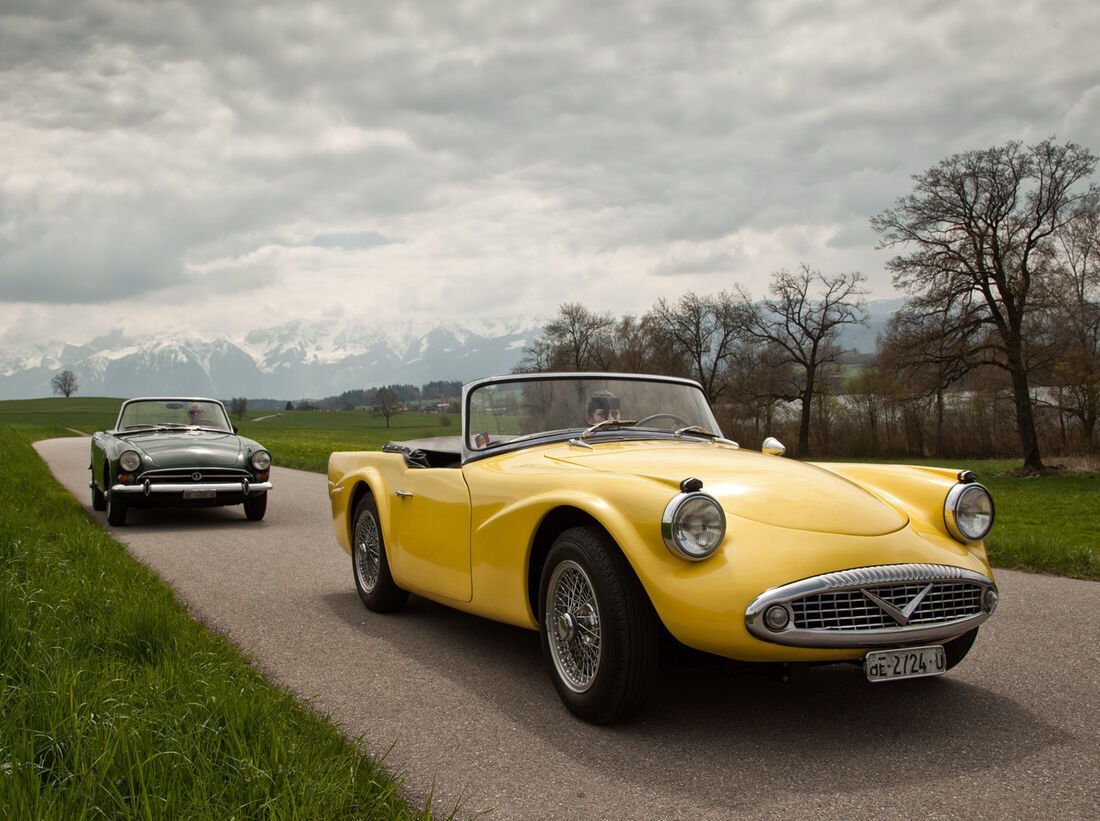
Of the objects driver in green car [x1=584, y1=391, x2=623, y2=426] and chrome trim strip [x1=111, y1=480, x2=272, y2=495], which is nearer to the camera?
driver in green car [x1=584, y1=391, x2=623, y2=426]

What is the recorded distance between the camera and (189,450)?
32.9 feet

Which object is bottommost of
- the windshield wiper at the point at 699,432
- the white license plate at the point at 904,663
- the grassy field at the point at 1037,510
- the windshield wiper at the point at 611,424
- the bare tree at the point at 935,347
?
the grassy field at the point at 1037,510

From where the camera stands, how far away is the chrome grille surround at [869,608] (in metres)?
2.96

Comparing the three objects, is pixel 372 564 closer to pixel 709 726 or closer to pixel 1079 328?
pixel 709 726

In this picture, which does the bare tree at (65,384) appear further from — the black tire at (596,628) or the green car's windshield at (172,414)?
the black tire at (596,628)

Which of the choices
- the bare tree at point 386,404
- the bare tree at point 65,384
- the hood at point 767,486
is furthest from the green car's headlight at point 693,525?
the bare tree at point 65,384

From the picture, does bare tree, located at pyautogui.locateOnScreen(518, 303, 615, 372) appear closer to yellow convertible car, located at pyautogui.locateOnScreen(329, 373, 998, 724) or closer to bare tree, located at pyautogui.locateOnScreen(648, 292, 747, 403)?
bare tree, located at pyautogui.locateOnScreen(648, 292, 747, 403)

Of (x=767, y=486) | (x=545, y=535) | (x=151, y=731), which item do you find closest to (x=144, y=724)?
(x=151, y=731)

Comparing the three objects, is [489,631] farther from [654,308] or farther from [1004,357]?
[654,308]

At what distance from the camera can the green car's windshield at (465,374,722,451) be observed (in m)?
4.82

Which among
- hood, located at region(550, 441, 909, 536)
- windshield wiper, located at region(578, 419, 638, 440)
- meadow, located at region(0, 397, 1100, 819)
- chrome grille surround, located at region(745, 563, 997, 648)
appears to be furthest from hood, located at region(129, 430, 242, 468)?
chrome grille surround, located at region(745, 563, 997, 648)

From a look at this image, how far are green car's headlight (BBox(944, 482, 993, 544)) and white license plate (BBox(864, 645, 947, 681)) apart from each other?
752 millimetres

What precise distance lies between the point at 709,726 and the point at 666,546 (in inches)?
30.6

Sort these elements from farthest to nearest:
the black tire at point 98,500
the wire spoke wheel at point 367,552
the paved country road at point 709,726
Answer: the black tire at point 98,500 → the wire spoke wheel at point 367,552 → the paved country road at point 709,726
